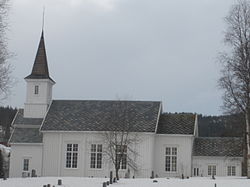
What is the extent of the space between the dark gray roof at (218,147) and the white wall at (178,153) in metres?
1.31

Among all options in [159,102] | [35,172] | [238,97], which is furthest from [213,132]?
[238,97]

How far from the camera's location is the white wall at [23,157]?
2296 inches

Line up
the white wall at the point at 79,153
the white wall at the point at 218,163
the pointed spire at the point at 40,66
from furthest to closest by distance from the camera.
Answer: the pointed spire at the point at 40,66 < the white wall at the point at 79,153 < the white wall at the point at 218,163

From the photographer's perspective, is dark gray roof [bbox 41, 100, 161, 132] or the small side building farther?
dark gray roof [bbox 41, 100, 161, 132]

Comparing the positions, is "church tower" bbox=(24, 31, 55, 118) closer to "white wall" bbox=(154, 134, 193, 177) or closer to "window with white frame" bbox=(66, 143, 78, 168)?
"window with white frame" bbox=(66, 143, 78, 168)

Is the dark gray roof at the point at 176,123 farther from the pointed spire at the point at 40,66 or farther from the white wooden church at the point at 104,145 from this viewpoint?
the pointed spire at the point at 40,66

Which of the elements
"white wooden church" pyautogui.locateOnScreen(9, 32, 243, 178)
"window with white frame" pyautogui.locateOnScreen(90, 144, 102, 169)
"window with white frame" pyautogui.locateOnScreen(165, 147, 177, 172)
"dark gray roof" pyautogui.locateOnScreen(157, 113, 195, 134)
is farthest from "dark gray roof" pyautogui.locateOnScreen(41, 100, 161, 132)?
"window with white frame" pyautogui.locateOnScreen(165, 147, 177, 172)

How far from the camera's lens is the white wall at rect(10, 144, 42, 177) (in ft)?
191

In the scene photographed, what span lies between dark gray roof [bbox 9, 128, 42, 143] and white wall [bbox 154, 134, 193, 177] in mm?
12642

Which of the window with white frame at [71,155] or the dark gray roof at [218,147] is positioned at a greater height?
the dark gray roof at [218,147]

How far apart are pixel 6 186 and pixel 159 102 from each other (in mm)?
29306

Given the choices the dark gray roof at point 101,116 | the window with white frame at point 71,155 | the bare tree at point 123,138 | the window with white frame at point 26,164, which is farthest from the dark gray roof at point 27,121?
the bare tree at point 123,138

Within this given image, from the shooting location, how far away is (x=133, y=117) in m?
58.5

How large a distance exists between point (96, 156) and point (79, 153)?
5.97 feet
